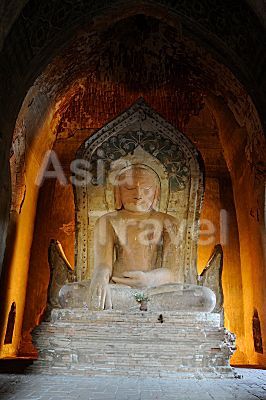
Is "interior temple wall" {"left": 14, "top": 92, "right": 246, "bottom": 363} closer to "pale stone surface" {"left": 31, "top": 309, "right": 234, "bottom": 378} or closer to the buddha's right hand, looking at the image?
the buddha's right hand

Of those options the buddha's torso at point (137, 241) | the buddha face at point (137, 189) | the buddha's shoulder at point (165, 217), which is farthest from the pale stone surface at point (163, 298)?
the buddha face at point (137, 189)

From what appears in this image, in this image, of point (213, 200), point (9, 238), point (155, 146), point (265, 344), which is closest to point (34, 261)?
point (9, 238)

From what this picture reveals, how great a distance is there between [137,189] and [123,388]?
3033mm

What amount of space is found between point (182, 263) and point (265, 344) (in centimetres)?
161

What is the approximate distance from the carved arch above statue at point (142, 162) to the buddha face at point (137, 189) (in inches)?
11.7

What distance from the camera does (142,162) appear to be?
620cm

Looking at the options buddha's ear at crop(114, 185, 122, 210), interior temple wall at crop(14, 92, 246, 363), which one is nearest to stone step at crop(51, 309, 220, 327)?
buddha's ear at crop(114, 185, 122, 210)

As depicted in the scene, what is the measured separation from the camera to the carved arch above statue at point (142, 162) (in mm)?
6027

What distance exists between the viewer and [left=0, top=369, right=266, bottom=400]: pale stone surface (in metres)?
2.96

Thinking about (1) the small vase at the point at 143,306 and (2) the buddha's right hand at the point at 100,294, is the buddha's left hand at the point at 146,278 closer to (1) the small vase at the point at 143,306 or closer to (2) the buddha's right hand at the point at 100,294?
(2) the buddha's right hand at the point at 100,294

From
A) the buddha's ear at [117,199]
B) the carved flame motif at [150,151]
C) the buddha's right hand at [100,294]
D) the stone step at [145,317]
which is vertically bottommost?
the stone step at [145,317]

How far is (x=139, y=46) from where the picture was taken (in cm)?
721

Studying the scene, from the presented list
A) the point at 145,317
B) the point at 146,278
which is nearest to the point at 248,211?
the point at 146,278

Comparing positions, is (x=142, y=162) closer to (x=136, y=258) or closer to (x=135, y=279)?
(x=136, y=258)
